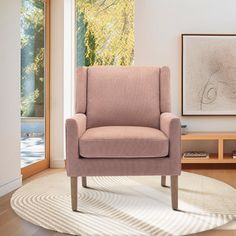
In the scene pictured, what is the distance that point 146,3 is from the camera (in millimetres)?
4117

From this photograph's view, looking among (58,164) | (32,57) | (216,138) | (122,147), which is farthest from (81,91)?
(216,138)

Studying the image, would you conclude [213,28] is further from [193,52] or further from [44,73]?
[44,73]

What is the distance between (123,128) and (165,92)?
0.55m

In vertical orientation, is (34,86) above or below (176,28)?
below

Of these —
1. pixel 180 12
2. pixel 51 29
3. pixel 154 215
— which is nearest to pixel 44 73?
pixel 51 29

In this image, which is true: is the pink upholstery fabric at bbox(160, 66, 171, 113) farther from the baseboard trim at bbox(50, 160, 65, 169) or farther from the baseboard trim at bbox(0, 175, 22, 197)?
the baseboard trim at bbox(50, 160, 65, 169)

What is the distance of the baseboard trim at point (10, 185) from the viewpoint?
8.69 feet

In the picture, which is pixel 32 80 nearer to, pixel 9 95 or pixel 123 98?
pixel 9 95

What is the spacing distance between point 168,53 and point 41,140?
67.1 inches

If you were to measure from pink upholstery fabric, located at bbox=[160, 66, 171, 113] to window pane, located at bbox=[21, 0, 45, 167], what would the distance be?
1.30m

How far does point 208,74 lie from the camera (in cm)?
404

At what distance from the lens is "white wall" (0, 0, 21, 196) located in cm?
268

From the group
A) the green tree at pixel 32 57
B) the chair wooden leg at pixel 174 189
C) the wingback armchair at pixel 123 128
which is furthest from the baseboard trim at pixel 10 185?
the chair wooden leg at pixel 174 189

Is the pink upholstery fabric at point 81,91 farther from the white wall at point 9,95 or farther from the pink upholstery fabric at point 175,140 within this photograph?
the pink upholstery fabric at point 175,140
